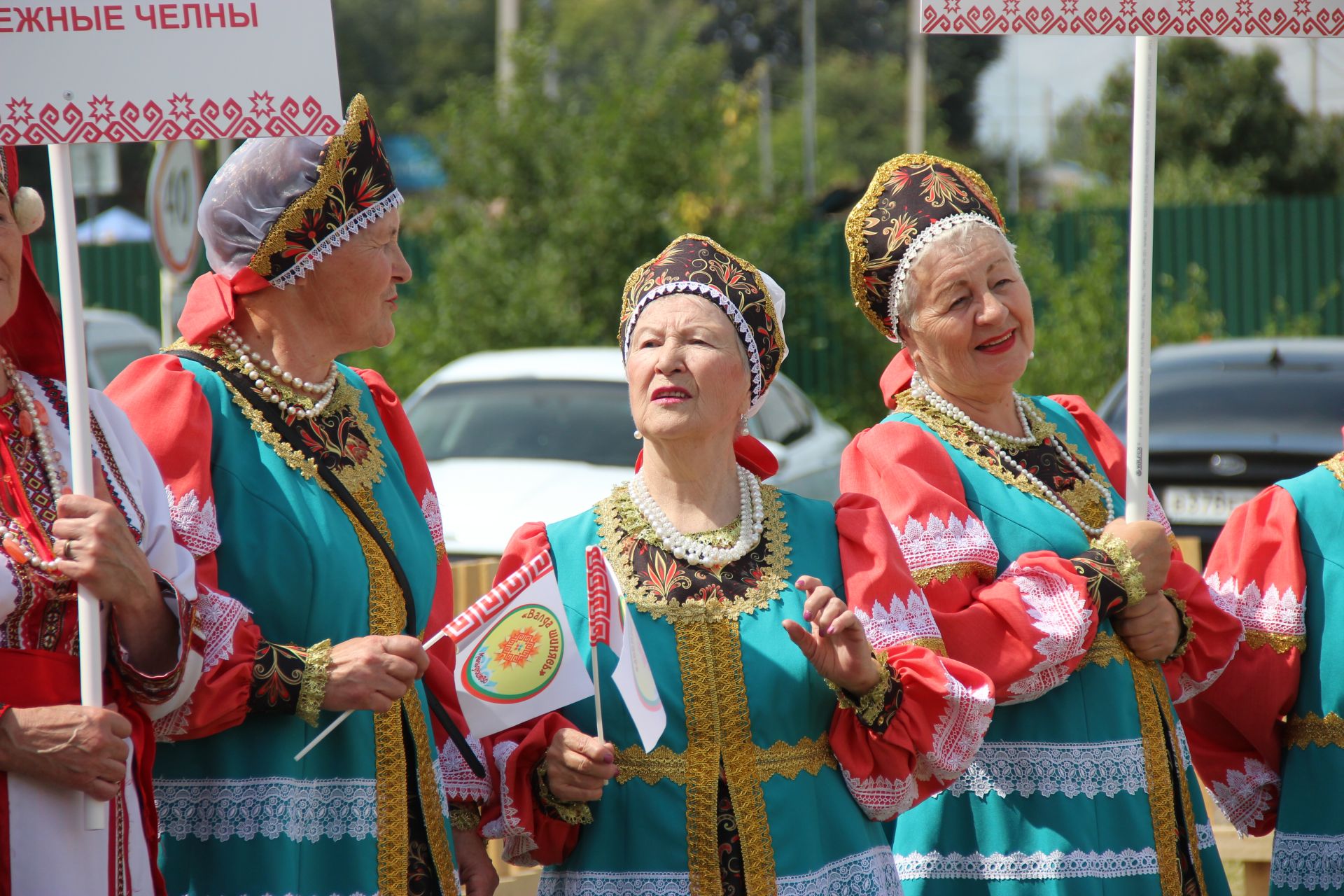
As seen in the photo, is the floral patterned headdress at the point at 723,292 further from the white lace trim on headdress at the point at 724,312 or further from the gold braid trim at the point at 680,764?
the gold braid trim at the point at 680,764

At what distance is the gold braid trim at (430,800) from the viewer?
2.75 m

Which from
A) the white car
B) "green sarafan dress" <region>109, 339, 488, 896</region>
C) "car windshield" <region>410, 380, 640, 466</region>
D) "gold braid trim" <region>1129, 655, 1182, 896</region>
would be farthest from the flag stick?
"car windshield" <region>410, 380, 640, 466</region>

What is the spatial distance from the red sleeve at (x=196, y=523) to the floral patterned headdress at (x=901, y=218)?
1.36m

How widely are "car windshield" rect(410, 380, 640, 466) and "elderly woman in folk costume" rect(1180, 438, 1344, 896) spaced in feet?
13.6

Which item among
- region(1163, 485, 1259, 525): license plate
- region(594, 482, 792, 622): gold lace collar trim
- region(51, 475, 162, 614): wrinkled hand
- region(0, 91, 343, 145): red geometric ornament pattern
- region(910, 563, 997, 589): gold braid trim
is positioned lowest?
region(1163, 485, 1259, 525): license plate

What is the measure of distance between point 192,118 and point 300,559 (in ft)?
2.48

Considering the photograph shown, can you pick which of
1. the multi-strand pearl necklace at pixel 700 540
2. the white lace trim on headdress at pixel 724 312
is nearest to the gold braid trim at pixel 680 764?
the multi-strand pearl necklace at pixel 700 540

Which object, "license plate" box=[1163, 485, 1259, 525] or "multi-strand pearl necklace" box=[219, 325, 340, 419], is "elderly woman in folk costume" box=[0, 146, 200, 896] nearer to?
"multi-strand pearl necklace" box=[219, 325, 340, 419]

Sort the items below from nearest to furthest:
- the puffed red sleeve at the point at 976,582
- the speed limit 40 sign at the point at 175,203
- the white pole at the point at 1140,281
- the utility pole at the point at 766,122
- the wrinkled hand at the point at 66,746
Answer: the wrinkled hand at the point at 66,746 → the puffed red sleeve at the point at 976,582 → the white pole at the point at 1140,281 → the speed limit 40 sign at the point at 175,203 → the utility pole at the point at 766,122

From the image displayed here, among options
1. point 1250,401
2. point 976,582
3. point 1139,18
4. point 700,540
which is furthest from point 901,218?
point 1250,401

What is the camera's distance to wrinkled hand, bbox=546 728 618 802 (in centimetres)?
256

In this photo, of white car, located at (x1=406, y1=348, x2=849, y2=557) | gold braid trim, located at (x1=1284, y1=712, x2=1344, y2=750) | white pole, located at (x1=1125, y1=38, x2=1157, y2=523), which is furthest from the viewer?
white car, located at (x1=406, y1=348, x2=849, y2=557)

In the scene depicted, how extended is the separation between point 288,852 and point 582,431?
16.4 feet

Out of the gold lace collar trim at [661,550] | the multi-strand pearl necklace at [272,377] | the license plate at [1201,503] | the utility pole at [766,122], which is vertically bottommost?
the license plate at [1201,503]
